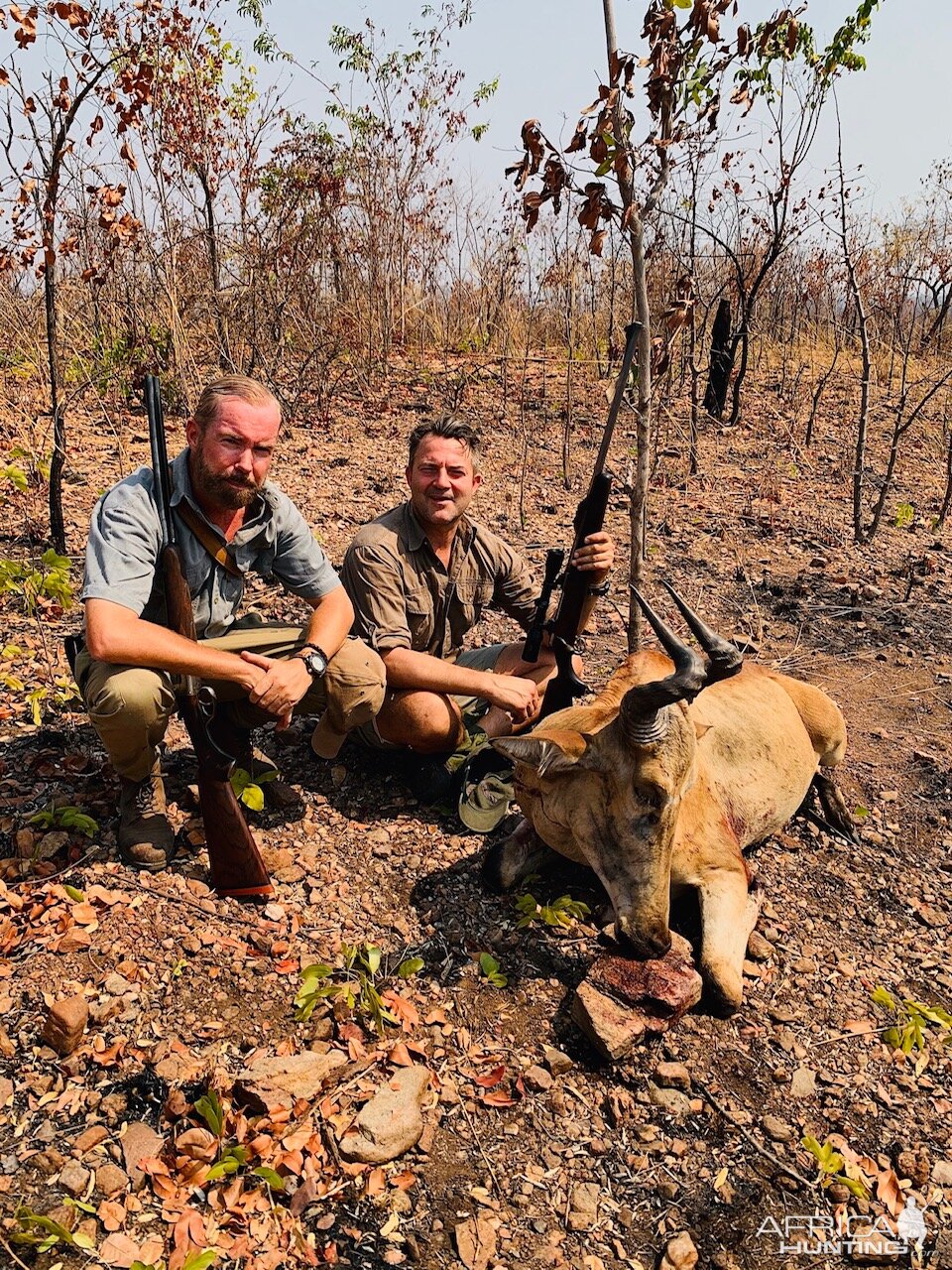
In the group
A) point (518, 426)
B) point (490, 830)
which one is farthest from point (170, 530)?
point (518, 426)

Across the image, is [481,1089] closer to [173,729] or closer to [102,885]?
[102,885]

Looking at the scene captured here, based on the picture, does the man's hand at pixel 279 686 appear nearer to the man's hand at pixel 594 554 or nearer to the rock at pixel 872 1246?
the man's hand at pixel 594 554

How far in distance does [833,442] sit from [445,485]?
9558 mm

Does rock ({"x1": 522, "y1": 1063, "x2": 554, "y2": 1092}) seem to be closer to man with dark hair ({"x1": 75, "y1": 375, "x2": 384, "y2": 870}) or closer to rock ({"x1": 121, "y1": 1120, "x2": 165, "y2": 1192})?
rock ({"x1": 121, "y1": 1120, "x2": 165, "y2": 1192})

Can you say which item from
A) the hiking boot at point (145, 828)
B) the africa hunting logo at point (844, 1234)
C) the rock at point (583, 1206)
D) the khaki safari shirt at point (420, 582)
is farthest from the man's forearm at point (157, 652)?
the africa hunting logo at point (844, 1234)

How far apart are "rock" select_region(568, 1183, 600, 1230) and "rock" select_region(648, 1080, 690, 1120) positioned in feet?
1.41

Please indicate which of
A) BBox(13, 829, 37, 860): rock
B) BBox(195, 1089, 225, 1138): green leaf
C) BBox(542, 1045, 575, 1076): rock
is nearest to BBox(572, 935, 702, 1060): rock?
BBox(542, 1045, 575, 1076): rock

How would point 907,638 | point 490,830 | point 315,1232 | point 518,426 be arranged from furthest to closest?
point 518,426 → point 907,638 → point 490,830 → point 315,1232

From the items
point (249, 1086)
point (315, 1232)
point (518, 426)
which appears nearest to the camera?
point (315, 1232)

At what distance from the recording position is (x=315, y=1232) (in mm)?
2887

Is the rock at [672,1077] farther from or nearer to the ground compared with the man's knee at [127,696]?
nearer to the ground

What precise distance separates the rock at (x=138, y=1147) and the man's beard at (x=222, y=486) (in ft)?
8.53

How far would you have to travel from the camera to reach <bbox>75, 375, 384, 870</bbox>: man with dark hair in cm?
406

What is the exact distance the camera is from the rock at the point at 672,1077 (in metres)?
3.57
